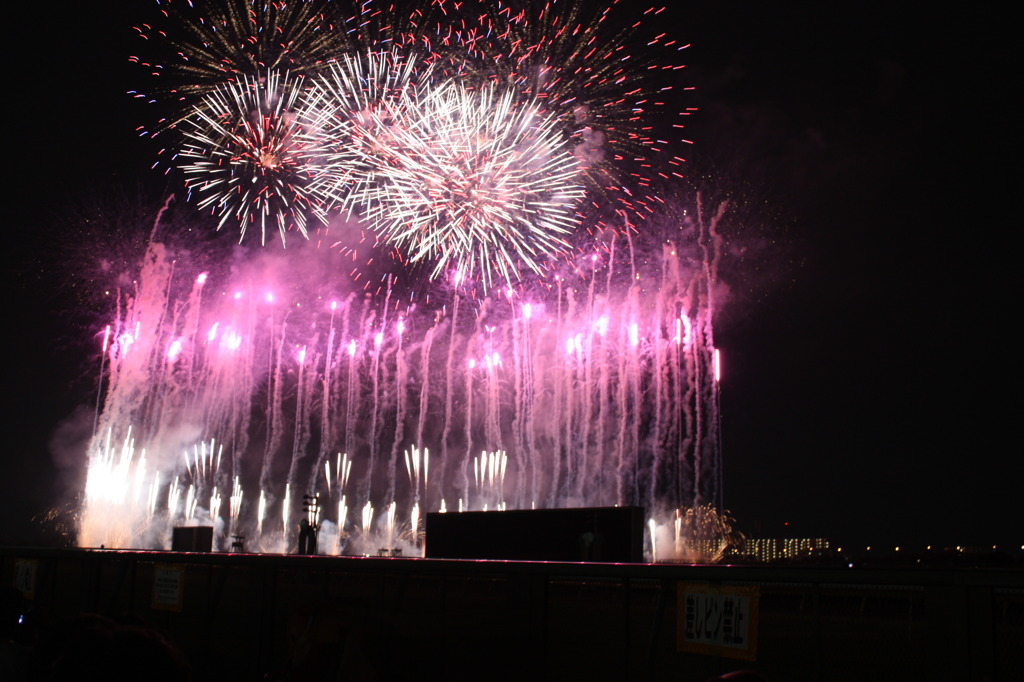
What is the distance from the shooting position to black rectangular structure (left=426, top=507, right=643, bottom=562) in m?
16.0

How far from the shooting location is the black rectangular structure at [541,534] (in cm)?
1602

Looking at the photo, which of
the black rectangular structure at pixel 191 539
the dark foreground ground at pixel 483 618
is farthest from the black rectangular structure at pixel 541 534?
the dark foreground ground at pixel 483 618

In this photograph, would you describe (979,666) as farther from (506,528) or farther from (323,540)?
(323,540)

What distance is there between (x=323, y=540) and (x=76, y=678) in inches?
3206

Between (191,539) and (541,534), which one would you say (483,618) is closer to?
(541,534)

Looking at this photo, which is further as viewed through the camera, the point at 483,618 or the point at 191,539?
the point at 191,539

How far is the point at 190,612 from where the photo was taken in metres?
14.5

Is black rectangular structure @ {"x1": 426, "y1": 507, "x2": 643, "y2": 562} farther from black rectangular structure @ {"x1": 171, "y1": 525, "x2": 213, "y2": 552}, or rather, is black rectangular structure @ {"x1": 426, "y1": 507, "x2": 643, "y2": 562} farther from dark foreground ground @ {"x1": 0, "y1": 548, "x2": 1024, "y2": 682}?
dark foreground ground @ {"x1": 0, "y1": 548, "x2": 1024, "y2": 682}

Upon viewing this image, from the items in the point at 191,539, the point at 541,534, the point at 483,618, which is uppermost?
the point at 483,618

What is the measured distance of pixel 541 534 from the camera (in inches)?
697

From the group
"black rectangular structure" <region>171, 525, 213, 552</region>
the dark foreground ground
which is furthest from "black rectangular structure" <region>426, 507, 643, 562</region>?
the dark foreground ground

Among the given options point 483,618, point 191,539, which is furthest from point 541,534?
point 483,618

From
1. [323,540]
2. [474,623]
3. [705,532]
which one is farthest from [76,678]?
[323,540]

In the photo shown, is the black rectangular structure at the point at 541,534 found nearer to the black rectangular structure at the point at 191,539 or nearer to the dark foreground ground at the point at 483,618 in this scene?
the black rectangular structure at the point at 191,539
